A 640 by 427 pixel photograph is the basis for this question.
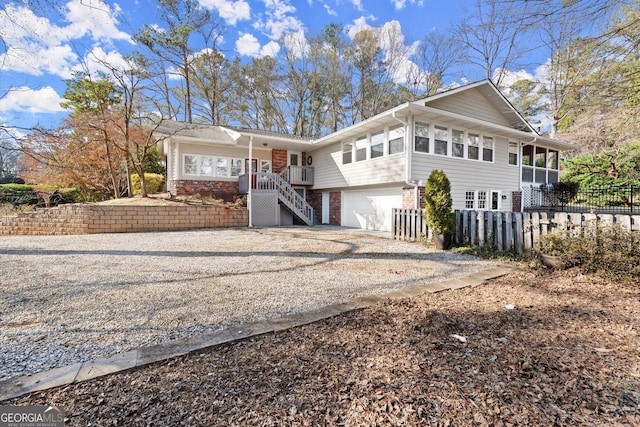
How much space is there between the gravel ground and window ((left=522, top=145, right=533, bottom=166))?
1216 cm

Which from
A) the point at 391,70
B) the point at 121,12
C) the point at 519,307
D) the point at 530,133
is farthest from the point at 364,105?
the point at 519,307

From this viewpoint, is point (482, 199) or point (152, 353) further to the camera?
point (482, 199)

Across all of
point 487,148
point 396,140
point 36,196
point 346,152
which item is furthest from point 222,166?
point 487,148

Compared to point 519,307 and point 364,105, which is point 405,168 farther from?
point 364,105

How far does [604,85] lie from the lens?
5.57 m

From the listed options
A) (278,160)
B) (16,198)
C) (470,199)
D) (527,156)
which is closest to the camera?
(470,199)

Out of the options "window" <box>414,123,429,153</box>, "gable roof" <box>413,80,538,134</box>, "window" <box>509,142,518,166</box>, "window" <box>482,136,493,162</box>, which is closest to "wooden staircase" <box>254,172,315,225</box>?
"window" <box>414,123,429,153</box>

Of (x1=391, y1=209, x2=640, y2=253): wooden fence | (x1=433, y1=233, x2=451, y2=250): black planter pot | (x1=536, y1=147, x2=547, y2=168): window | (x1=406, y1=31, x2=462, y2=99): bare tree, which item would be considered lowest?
(x1=433, y1=233, x2=451, y2=250): black planter pot

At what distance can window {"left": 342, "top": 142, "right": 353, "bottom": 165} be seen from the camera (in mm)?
13415

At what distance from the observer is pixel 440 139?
447 inches

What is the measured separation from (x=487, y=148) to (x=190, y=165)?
1377 centimetres

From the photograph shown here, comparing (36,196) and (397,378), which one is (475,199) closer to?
(397,378)

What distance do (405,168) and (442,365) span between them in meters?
9.08

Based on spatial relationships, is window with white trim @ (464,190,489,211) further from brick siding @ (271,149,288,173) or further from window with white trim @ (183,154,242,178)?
window with white trim @ (183,154,242,178)
